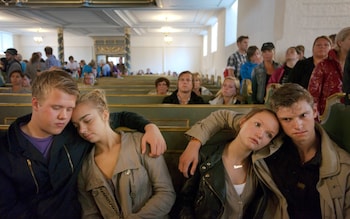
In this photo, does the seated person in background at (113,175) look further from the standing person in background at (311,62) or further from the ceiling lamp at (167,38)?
the ceiling lamp at (167,38)

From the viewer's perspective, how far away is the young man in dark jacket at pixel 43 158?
1163mm

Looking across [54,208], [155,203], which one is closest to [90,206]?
[54,208]

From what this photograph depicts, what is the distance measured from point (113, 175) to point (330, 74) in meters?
1.97

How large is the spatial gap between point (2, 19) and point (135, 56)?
27.1ft

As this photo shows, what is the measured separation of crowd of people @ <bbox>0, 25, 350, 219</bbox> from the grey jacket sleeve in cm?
1

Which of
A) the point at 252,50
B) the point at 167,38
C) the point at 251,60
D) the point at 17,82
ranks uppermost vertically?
the point at 167,38

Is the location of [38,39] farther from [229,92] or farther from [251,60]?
[229,92]

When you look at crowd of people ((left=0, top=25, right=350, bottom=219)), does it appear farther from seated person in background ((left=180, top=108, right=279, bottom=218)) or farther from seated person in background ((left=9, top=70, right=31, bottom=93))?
seated person in background ((left=9, top=70, right=31, bottom=93))

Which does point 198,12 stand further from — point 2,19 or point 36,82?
point 36,82

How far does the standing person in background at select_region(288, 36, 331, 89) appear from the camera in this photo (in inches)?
105

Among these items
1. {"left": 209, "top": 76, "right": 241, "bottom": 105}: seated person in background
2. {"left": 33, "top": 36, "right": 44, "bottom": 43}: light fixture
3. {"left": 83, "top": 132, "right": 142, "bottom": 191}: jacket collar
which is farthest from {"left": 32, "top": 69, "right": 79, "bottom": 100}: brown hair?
{"left": 33, "top": 36, "right": 44, "bottom": 43}: light fixture

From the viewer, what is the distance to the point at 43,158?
3.93 feet

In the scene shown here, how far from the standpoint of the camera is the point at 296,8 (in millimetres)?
3930

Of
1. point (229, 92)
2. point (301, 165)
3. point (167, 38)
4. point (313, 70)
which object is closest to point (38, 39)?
point (167, 38)
